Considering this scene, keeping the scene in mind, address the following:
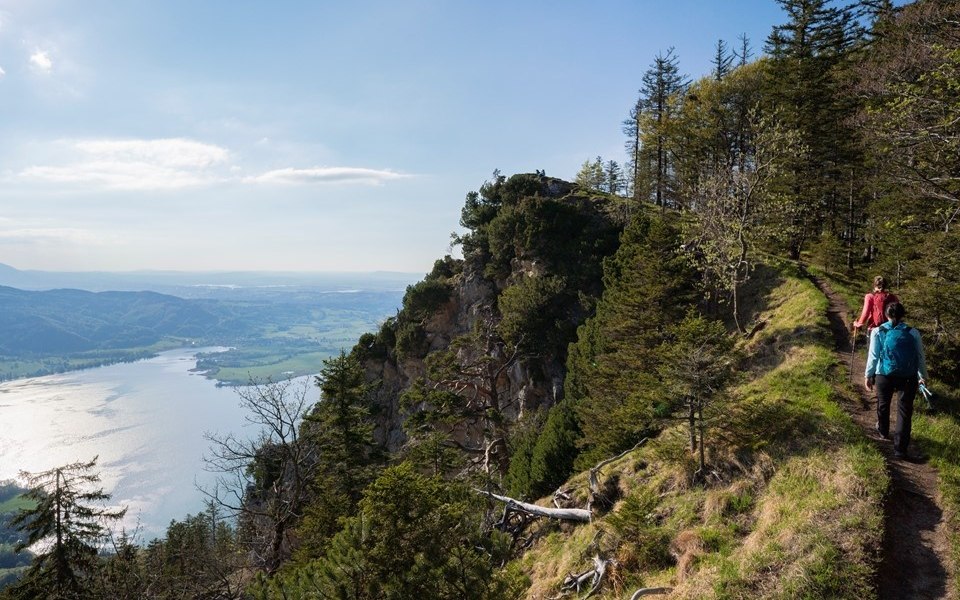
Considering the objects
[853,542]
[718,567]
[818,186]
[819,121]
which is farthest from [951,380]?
[819,121]

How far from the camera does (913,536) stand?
6.22 meters

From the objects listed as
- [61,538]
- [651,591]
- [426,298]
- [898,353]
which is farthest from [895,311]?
[426,298]

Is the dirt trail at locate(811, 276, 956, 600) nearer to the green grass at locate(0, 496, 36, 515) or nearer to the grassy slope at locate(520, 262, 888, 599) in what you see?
the grassy slope at locate(520, 262, 888, 599)

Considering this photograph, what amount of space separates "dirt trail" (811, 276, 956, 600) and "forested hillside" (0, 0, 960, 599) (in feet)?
0.20

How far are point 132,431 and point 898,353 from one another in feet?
502

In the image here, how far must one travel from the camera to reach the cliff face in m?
30.8

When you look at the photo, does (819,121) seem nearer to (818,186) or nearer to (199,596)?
(818,186)

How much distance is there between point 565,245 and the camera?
1336 inches

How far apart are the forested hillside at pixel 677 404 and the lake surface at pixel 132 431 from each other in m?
48.9

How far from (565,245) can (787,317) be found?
1844 centimetres

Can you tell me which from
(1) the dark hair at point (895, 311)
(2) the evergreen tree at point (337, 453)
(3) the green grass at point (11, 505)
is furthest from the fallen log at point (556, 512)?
(3) the green grass at point (11, 505)

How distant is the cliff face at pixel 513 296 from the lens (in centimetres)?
3080

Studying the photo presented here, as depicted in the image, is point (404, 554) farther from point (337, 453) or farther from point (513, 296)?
point (513, 296)

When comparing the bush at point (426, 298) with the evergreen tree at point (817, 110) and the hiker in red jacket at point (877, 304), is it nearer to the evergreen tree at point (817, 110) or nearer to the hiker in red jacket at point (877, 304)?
the evergreen tree at point (817, 110)
